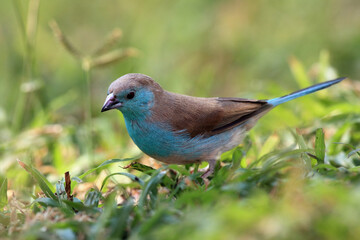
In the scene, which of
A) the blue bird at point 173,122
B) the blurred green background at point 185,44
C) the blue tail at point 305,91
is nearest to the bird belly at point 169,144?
the blue bird at point 173,122

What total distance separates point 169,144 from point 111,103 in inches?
19.6

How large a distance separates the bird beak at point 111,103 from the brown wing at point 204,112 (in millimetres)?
278

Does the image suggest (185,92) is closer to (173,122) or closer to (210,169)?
(173,122)

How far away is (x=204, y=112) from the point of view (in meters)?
3.82

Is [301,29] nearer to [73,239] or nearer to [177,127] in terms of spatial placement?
[177,127]

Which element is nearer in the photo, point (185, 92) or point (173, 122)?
point (173, 122)

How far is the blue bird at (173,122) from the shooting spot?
3541 mm

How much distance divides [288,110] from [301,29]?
3.20 meters

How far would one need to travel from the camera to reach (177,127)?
362cm

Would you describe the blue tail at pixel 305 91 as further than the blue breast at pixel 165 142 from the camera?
Yes

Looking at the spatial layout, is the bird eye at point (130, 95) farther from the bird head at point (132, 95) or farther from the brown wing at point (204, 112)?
the brown wing at point (204, 112)

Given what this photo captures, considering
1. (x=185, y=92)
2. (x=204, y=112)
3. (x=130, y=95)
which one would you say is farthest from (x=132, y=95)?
(x=185, y=92)

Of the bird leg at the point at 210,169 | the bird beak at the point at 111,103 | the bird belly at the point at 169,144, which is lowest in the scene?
the bird leg at the point at 210,169

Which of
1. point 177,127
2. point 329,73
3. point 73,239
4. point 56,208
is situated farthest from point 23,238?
point 329,73
